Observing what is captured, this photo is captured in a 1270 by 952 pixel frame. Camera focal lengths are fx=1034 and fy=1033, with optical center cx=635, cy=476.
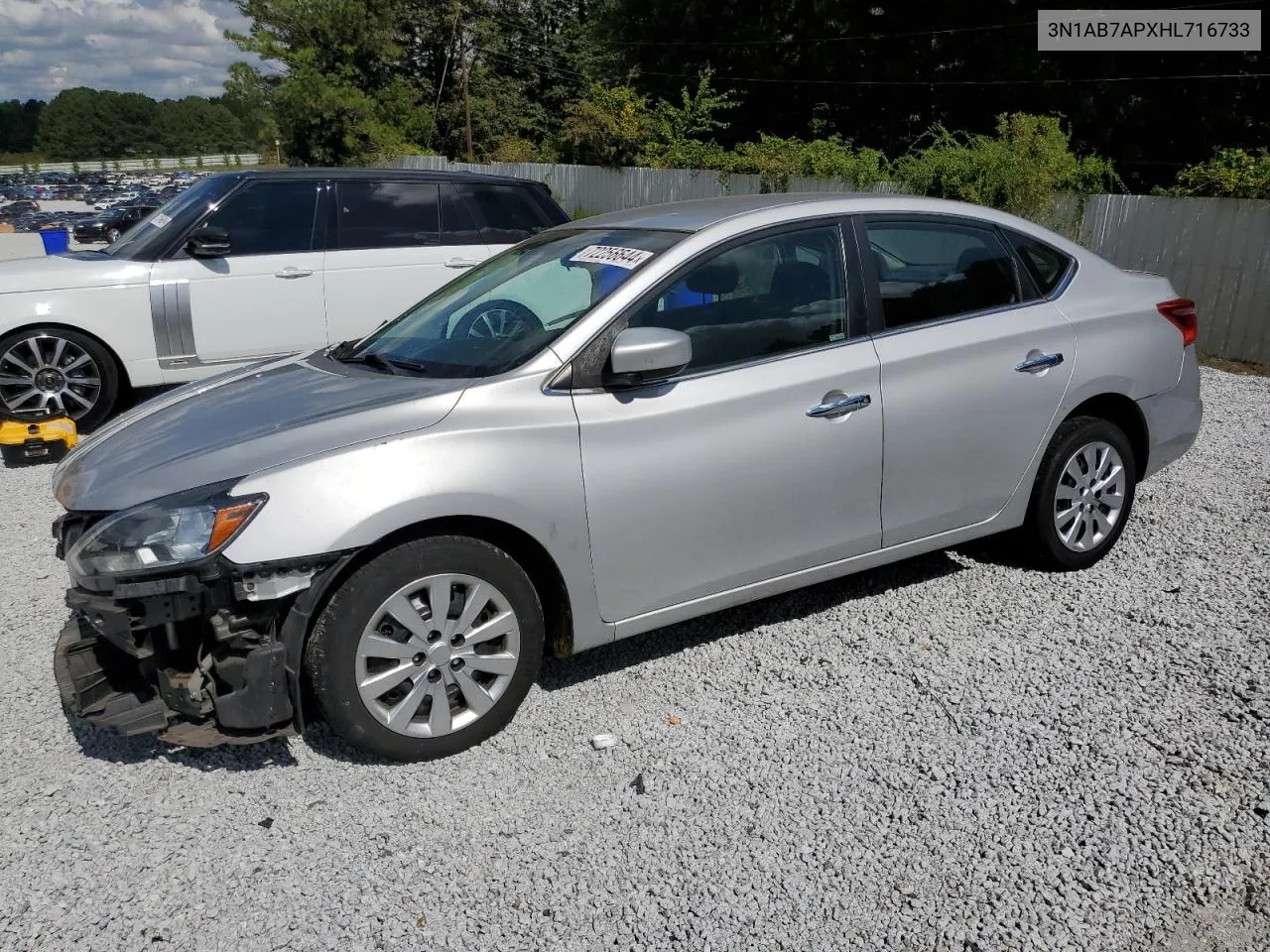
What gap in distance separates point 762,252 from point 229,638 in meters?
2.26

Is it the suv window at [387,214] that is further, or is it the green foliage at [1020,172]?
the green foliage at [1020,172]

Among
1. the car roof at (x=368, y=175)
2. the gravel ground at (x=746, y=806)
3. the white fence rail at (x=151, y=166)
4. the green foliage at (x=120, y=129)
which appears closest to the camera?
the gravel ground at (x=746, y=806)

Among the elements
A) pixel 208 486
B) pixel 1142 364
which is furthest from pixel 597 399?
pixel 1142 364

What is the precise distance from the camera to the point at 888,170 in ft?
52.8

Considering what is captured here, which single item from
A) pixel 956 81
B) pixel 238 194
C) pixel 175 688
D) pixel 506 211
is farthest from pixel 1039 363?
pixel 956 81

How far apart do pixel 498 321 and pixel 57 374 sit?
192 inches

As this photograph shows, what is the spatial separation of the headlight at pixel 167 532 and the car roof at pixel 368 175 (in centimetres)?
536

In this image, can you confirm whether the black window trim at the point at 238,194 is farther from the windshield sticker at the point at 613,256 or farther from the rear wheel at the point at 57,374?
the windshield sticker at the point at 613,256

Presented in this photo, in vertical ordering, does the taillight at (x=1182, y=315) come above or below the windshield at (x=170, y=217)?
below

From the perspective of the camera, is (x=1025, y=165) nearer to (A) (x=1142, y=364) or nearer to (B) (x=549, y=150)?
(A) (x=1142, y=364)

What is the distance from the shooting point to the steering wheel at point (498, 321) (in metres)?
3.72

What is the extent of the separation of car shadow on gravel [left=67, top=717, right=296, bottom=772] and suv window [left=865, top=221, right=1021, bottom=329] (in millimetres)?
2724

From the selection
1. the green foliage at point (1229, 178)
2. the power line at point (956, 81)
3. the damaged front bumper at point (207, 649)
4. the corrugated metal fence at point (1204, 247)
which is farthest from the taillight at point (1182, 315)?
the power line at point (956, 81)

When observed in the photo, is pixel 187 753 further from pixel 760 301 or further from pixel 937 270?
pixel 937 270
